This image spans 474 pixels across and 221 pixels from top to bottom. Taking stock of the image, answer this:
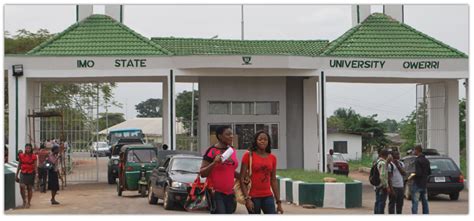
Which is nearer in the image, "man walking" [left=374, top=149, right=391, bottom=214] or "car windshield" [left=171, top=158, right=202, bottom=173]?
"man walking" [left=374, top=149, right=391, bottom=214]

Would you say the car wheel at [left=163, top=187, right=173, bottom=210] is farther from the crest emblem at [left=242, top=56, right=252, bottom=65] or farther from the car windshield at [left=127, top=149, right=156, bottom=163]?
the crest emblem at [left=242, top=56, right=252, bottom=65]

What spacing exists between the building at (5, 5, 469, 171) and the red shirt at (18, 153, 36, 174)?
7530 mm

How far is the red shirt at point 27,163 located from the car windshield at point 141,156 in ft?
16.2

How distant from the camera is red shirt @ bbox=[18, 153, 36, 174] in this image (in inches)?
742

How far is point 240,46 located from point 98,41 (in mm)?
5371

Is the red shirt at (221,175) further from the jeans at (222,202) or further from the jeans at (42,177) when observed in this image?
the jeans at (42,177)

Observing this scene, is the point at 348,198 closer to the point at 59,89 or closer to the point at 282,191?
the point at 282,191

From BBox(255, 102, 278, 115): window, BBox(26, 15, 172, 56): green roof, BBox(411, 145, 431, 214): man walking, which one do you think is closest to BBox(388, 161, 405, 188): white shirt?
BBox(411, 145, 431, 214): man walking

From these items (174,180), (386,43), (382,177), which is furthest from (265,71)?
(382,177)

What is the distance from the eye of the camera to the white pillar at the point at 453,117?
1161 inches

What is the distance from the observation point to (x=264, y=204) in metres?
10.7

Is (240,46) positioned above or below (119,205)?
above

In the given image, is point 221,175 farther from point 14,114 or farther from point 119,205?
point 14,114

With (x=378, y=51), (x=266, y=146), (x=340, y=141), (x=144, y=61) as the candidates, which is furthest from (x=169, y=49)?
(x=340, y=141)
